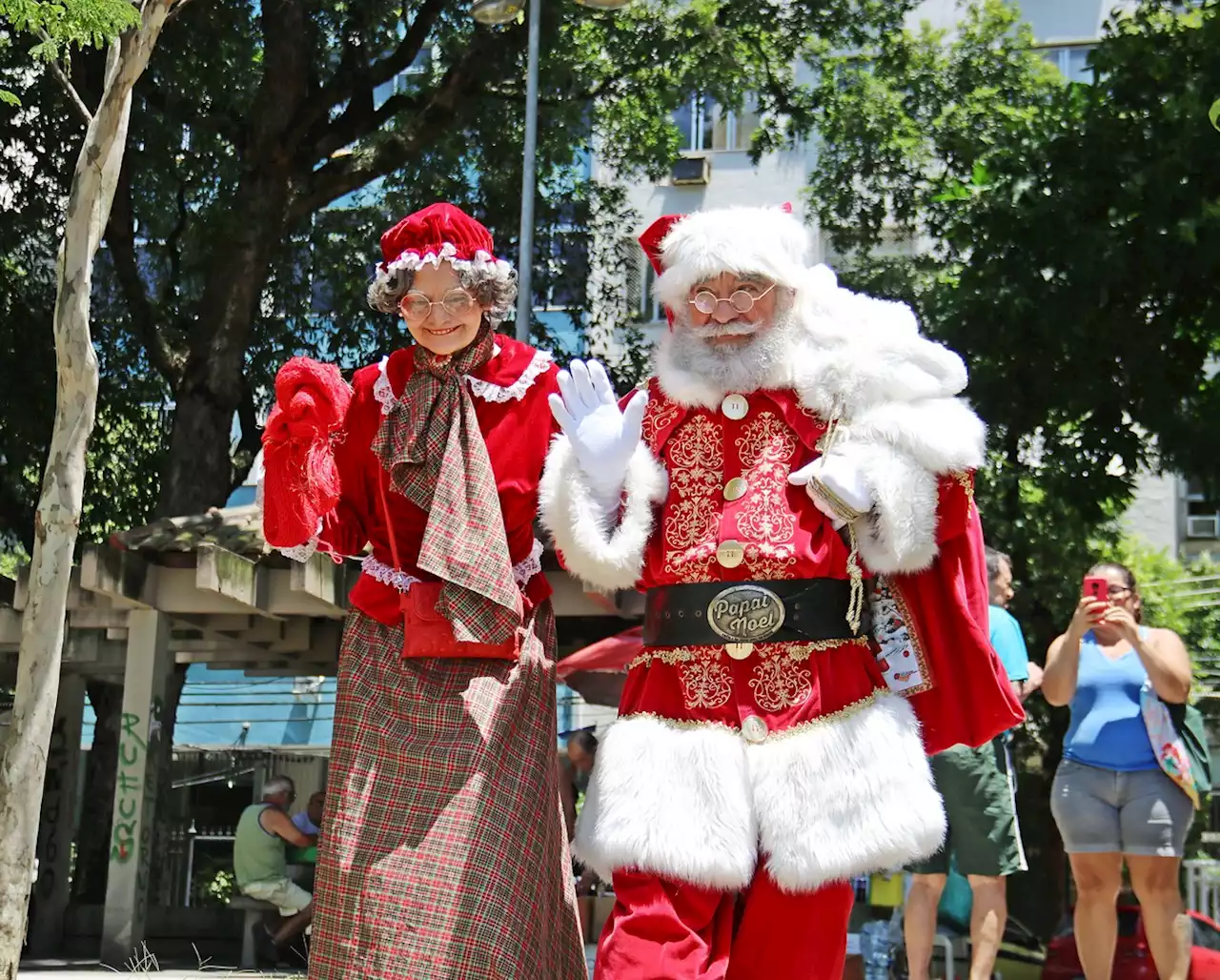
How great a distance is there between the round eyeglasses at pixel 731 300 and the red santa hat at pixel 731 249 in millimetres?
38

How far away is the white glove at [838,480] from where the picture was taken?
3.77 metres

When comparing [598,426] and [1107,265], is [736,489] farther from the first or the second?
[1107,265]

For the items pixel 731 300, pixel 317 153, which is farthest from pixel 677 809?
pixel 317 153

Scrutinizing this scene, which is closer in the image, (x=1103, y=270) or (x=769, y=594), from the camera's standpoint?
(x=769, y=594)

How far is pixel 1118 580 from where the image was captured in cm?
655

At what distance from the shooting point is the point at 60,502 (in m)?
6.10

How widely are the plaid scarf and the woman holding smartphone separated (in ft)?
10.1

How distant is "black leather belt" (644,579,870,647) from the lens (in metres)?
3.73

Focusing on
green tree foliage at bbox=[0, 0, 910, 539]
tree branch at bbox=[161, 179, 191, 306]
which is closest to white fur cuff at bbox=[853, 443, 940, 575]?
green tree foliage at bbox=[0, 0, 910, 539]

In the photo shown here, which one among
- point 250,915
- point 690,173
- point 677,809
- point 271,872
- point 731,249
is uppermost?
point 690,173

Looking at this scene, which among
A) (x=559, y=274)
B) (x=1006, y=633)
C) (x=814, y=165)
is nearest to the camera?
(x=1006, y=633)

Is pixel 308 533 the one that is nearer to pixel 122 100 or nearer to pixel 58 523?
pixel 58 523

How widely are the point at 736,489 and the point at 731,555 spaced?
179 millimetres

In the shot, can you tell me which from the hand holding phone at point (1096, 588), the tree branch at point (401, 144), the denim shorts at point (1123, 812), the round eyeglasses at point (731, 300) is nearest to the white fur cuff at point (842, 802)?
the round eyeglasses at point (731, 300)
